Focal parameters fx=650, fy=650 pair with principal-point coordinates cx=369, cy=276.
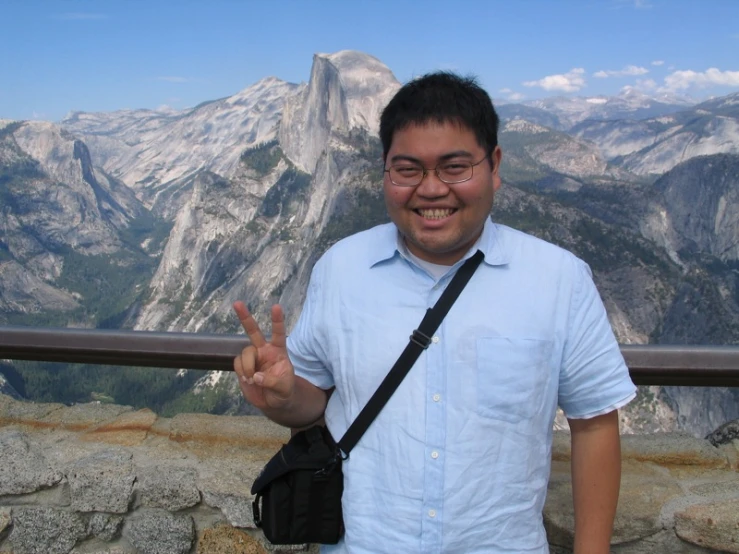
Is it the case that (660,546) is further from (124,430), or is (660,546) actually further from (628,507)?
(124,430)

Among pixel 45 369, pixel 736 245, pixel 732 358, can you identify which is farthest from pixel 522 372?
pixel 736 245

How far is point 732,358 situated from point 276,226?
139077 mm

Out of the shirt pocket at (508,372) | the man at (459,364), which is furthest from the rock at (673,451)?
the shirt pocket at (508,372)

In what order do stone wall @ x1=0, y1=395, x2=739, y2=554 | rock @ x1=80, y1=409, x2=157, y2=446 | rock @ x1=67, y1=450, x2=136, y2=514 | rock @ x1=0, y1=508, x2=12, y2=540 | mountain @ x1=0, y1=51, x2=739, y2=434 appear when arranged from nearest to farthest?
stone wall @ x1=0, y1=395, x2=739, y2=554 → rock @ x1=67, y1=450, x2=136, y2=514 → rock @ x1=0, y1=508, x2=12, y2=540 → rock @ x1=80, y1=409, x2=157, y2=446 → mountain @ x1=0, y1=51, x2=739, y2=434

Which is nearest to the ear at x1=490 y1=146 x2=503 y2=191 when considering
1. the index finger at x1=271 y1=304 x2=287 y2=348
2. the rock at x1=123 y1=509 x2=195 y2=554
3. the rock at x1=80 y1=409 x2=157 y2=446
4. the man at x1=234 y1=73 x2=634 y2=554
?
the man at x1=234 y1=73 x2=634 y2=554

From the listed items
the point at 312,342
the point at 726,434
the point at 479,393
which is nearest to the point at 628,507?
the point at 726,434

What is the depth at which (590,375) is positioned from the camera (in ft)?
6.08

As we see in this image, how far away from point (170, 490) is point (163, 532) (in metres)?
0.20

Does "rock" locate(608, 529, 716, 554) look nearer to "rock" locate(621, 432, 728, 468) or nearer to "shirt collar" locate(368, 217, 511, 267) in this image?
"rock" locate(621, 432, 728, 468)

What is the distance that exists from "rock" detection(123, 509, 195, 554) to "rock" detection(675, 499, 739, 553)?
2.12m

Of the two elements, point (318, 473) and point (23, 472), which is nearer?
point (318, 473)

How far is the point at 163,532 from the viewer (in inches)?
117

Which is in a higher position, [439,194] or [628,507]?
[439,194]

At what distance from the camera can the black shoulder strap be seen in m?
1.84
